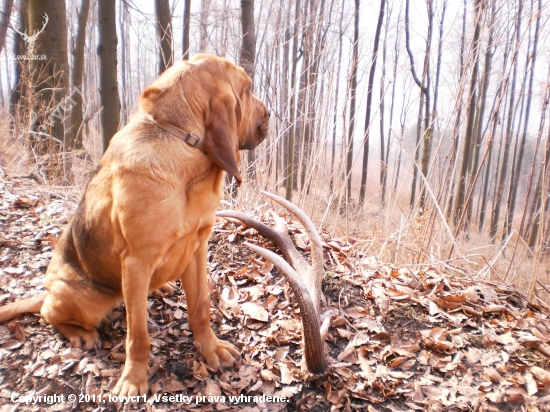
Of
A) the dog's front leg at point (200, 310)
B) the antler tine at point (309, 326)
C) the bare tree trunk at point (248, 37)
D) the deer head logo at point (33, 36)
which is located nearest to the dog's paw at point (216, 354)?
the dog's front leg at point (200, 310)

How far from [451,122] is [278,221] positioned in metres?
2.00

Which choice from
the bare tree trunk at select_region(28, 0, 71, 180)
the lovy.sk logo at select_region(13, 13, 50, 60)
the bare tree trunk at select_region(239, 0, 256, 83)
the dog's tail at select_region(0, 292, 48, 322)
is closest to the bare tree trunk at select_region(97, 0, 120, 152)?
the bare tree trunk at select_region(28, 0, 71, 180)

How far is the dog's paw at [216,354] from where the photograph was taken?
2088 mm

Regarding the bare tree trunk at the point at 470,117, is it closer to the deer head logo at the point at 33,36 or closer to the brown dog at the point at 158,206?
the brown dog at the point at 158,206

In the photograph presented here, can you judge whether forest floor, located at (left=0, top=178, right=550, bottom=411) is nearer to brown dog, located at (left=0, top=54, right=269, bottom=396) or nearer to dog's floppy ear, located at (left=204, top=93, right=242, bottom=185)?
brown dog, located at (left=0, top=54, right=269, bottom=396)

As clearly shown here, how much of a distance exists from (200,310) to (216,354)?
295mm

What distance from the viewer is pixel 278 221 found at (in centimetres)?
295

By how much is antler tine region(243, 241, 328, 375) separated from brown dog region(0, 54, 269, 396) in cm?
48

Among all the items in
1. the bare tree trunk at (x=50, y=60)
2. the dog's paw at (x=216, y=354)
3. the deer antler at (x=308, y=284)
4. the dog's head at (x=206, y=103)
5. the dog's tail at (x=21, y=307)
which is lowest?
the dog's paw at (x=216, y=354)

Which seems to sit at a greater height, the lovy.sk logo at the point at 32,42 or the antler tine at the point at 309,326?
the lovy.sk logo at the point at 32,42

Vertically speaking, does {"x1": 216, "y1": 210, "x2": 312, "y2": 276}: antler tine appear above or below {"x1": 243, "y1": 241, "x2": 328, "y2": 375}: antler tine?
above

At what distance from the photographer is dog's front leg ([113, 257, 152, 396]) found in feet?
→ 5.50

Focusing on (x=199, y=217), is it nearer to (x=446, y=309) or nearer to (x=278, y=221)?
(x=278, y=221)

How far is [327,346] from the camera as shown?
2.25 meters
